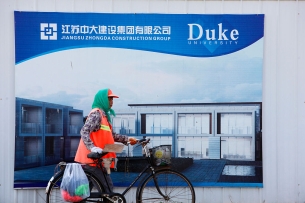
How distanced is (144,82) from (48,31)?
1.70 m

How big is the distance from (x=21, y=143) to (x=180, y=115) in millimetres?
2516

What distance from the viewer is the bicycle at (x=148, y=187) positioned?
6109 mm

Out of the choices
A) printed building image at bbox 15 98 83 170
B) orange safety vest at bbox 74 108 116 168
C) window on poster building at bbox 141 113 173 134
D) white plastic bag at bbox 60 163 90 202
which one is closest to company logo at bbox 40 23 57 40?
printed building image at bbox 15 98 83 170

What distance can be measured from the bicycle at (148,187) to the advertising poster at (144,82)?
1.50 feet

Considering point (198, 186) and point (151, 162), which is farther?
point (198, 186)

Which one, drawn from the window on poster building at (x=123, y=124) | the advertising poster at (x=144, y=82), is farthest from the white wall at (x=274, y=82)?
the window on poster building at (x=123, y=124)

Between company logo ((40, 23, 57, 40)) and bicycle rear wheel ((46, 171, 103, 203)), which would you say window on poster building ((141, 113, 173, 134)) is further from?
company logo ((40, 23, 57, 40))

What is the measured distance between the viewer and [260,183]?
730 cm

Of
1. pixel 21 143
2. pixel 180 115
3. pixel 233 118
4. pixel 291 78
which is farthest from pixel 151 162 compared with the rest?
pixel 291 78

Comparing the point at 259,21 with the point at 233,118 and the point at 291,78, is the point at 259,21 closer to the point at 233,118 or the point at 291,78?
the point at 291,78

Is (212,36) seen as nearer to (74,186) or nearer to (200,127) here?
(200,127)

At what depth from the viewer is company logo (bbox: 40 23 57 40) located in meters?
7.23

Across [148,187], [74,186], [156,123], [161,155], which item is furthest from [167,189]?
[74,186]

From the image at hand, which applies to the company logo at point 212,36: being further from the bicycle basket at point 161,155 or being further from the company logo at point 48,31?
the company logo at point 48,31
